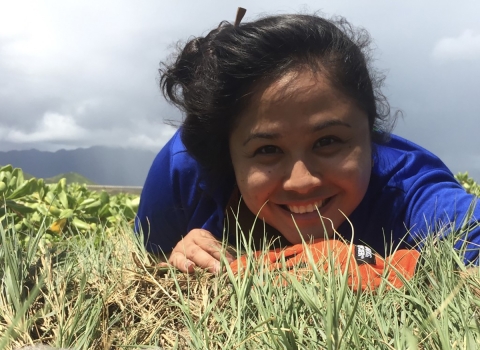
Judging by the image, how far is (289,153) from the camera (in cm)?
149

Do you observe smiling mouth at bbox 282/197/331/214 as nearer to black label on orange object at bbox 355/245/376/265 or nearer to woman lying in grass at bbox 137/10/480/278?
woman lying in grass at bbox 137/10/480/278

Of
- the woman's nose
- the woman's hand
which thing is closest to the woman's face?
the woman's nose

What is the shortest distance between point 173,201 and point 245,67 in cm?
70

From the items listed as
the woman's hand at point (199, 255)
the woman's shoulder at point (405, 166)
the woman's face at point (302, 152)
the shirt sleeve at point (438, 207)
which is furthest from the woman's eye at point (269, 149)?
the woman's shoulder at point (405, 166)

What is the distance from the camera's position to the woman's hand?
1.20 meters

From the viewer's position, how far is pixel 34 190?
8.26 ft

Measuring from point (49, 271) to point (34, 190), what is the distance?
63.6 inches

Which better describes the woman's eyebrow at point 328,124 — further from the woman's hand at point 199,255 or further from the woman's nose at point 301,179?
the woman's hand at point 199,255

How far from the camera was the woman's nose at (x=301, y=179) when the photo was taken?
1457 mm

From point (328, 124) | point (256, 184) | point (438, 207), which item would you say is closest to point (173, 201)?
point (256, 184)

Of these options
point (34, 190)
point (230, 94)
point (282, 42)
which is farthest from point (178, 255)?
point (34, 190)

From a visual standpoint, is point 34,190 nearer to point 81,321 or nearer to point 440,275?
point 81,321

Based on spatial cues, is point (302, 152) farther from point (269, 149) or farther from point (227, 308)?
point (227, 308)

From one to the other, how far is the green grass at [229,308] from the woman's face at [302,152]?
0.45 metres
